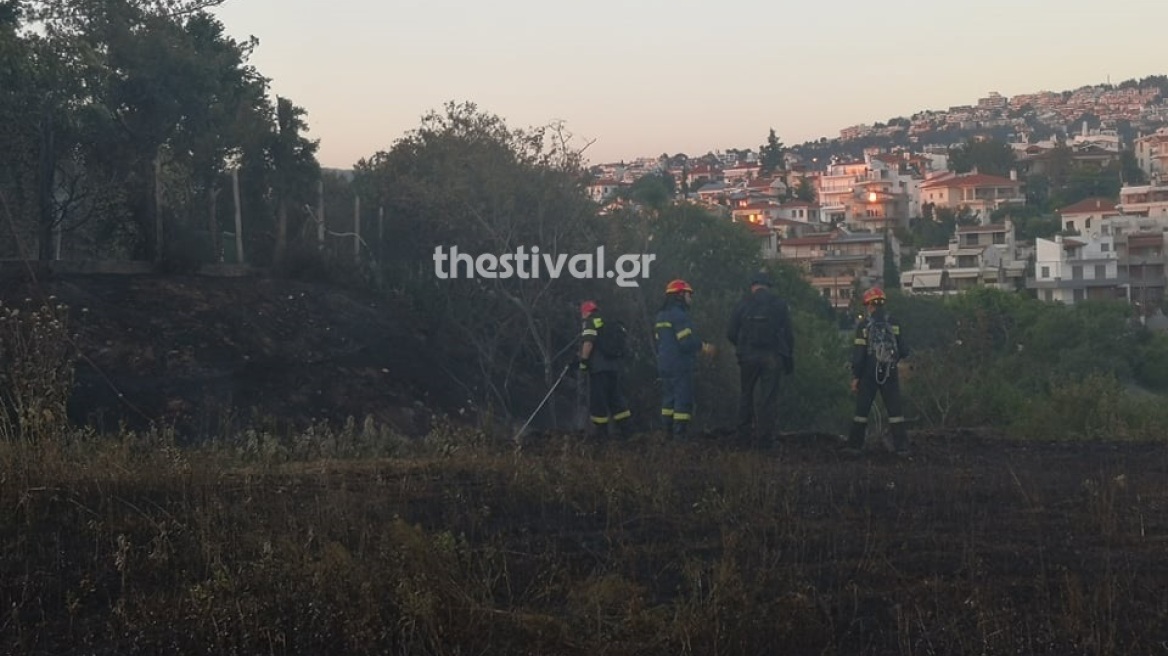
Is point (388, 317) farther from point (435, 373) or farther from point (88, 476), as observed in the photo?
point (88, 476)

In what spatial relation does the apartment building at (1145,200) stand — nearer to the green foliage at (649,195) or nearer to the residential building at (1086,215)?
the residential building at (1086,215)

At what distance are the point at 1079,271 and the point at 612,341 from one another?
39.5 meters

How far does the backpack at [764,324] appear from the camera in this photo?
46.5ft

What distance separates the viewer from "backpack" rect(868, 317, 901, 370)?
44.9ft

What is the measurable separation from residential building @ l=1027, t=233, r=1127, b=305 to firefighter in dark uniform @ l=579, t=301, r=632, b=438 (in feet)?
119

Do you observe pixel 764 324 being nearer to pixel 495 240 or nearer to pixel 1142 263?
pixel 495 240

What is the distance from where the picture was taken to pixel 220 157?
81.5 ft

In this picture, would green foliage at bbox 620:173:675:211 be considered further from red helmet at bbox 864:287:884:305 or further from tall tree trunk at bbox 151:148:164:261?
red helmet at bbox 864:287:884:305

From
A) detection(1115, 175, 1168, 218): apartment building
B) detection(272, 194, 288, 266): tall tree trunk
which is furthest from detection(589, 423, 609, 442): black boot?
detection(1115, 175, 1168, 218): apartment building

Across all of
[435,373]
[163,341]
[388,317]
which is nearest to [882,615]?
[163,341]

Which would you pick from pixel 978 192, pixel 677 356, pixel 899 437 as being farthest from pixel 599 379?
pixel 978 192

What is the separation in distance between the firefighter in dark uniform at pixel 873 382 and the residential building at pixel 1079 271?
36.3 metres

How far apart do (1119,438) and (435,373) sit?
10.3m

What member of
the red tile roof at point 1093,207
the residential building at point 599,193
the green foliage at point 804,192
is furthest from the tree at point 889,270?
the green foliage at point 804,192
